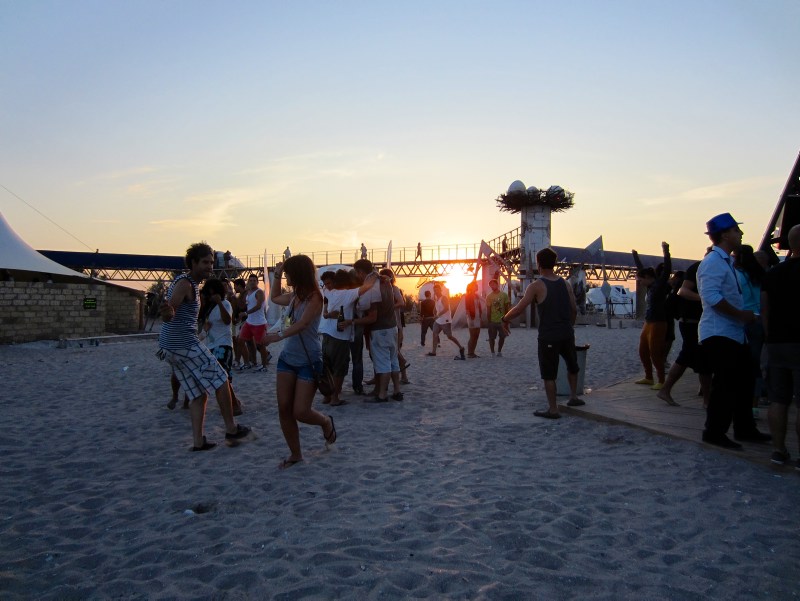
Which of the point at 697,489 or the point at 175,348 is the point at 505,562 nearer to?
the point at 697,489

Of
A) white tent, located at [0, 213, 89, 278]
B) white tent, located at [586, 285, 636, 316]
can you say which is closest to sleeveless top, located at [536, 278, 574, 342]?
white tent, located at [0, 213, 89, 278]

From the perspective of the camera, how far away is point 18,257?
63.6 ft

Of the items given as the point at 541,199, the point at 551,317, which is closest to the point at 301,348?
the point at 551,317

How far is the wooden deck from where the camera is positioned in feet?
14.7

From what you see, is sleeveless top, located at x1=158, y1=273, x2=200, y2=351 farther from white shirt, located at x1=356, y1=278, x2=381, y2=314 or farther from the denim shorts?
white shirt, located at x1=356, y1=278, x2=381, y2=314

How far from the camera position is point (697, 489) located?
375 cm

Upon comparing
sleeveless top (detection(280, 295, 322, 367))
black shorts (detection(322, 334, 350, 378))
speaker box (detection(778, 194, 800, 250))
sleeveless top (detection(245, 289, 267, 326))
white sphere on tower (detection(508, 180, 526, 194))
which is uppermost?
white sphere on tower (detection(508, 180, 526, 194))

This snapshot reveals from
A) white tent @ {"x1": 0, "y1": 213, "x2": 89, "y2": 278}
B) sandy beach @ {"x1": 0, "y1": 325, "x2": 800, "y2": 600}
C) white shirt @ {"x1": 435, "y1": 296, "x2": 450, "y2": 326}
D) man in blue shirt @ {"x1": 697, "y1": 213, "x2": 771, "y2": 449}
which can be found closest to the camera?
sandy beach @ {"x1": 0, "y1": 325, "x2": 800, "y2": 600}

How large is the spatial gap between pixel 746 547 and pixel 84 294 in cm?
2145

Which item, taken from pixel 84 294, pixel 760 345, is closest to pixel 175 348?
pixel 760 345

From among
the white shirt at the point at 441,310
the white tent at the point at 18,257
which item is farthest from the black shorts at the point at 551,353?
the white tent at the point at 18,257

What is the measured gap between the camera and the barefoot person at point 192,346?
15.9 feet

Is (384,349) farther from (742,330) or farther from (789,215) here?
(789,215)

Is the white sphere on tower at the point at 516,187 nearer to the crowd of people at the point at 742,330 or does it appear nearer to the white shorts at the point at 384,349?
the white shorts at the point at 384,349
